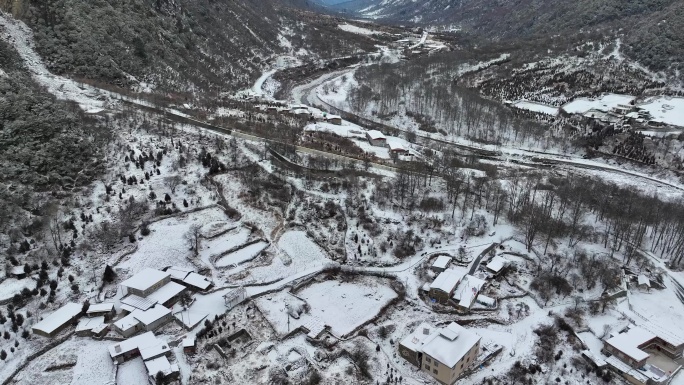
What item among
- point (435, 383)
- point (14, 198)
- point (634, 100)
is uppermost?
point (634, 100)

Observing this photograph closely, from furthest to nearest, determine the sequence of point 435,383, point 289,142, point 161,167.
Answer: point 289,142
point 161,167
point 435,383

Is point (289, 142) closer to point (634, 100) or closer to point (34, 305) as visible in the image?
point (34, 305)

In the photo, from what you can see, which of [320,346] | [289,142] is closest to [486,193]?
[289,142]

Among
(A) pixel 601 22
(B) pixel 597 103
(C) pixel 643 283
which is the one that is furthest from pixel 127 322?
(A) pixel 601 22

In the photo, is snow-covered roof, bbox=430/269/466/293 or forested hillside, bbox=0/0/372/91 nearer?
snow-covered roof, bbox=430/269/466/293

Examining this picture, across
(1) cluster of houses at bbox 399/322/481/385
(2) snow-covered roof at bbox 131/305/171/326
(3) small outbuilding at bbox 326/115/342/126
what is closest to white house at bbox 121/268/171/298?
(2) snow-covered roof at bbox 131/305/171/326

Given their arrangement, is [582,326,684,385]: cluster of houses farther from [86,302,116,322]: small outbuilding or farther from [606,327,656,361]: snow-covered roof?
[86,302,116,322]: small outbuilding
